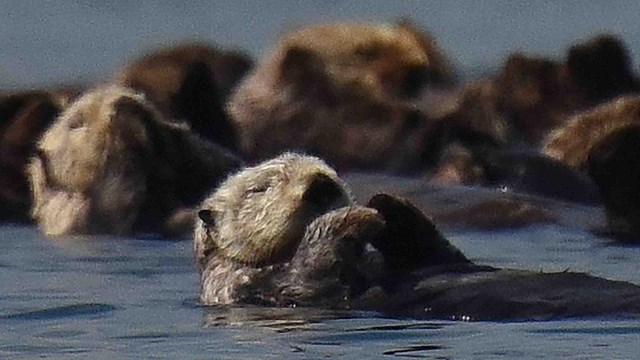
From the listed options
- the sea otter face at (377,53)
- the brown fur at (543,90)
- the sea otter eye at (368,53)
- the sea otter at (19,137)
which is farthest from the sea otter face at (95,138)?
the sea otter eye at (368,53)

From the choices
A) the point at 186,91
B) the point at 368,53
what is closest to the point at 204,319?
the point at 186,91

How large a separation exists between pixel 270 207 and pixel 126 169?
119 inches

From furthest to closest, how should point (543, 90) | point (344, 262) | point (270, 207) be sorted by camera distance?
1. point (543, 90)
2. point (270, 207)
3. point (344, 262)

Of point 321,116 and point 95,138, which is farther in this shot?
point 321,116

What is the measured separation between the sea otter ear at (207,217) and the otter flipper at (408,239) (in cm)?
93

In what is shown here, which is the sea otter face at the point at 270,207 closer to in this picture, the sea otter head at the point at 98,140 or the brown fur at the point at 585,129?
the sea otter head at the point at 98,140

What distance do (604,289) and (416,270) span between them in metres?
0.91

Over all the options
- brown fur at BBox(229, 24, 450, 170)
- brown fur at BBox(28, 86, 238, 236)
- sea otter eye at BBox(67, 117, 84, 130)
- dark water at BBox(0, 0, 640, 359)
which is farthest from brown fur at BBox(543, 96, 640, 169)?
sea otter eye at BBox(67, 117, 84, 130)

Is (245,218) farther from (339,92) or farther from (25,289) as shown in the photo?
(339,92)

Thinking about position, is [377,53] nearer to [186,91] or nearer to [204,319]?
[186,91]

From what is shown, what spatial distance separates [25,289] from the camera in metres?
10.8

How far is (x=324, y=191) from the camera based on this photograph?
982 centimetres

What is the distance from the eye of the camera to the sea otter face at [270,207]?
9.84m

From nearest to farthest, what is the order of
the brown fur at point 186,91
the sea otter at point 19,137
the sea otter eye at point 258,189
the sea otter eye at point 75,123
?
the sea otter eye at point 258,189 → the sea otter eye at point 75,123 → the sea otter at point 19,137 → the brown fur at point 186,91
